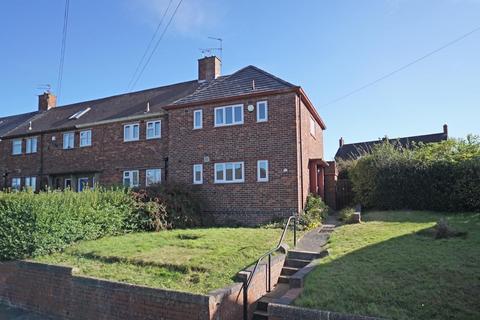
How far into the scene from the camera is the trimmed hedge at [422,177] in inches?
547

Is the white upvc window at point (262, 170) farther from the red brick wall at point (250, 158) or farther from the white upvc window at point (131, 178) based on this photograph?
the white upvc window at point (131, 178)

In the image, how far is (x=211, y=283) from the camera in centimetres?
699

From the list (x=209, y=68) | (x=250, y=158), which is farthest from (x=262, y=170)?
(x=209, y=68)

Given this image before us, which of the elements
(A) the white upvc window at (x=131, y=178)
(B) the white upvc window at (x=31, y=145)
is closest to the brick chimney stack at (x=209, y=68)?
(A) the white upvc window at (x=131, y=178)

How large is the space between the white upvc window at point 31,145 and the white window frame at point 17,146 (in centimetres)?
68

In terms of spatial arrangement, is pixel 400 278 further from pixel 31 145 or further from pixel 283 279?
pixel 31 145

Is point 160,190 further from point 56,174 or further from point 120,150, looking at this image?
point 56,174

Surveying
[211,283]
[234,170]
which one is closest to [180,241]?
[211,283]

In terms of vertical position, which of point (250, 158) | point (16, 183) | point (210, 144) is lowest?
point (16, 183)

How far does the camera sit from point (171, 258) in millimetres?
8586

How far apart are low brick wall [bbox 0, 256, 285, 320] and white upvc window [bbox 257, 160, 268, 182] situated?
6535mm

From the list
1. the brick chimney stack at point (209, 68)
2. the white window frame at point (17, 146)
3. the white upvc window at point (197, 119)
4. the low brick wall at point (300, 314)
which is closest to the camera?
the low brick wall at point (300, 314)

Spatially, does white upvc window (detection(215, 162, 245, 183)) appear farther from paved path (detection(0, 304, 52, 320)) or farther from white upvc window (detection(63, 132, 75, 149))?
white upvc window (detection(63, 132, 75, 149))

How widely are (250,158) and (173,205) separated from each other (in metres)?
3.93
